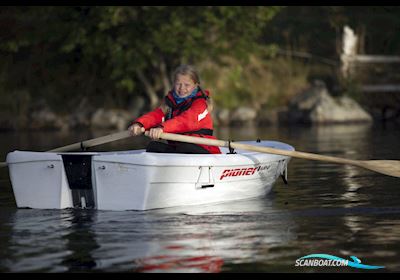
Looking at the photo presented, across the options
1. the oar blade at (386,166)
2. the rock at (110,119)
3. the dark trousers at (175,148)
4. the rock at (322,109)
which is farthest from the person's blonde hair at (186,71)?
the rock at (322,109)

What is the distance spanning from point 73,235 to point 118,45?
820 inches

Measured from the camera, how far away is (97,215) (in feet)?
34.6

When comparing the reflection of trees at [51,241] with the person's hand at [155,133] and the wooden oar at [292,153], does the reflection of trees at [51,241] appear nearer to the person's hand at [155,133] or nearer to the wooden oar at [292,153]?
the person's hand at [155,133]

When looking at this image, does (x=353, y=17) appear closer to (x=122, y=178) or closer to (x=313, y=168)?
(x=313, y=168)

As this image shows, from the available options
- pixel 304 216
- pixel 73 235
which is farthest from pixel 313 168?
pixel 73 235

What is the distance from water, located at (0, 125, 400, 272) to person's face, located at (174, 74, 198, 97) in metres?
1.33

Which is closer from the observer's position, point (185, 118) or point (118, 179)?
point (118, 179)

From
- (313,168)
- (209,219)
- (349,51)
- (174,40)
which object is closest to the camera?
(209,219)

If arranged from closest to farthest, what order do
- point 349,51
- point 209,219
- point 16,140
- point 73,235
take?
1. point 73,235
2. point 209,219
3. point 16,140
4. point 349,51

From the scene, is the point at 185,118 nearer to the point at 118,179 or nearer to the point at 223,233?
the point at 118,179

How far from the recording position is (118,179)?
10672 mm

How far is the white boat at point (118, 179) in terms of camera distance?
10664mm

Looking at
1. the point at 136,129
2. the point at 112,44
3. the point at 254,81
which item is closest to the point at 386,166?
the point at 136,129

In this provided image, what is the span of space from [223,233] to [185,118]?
8.64 ft
